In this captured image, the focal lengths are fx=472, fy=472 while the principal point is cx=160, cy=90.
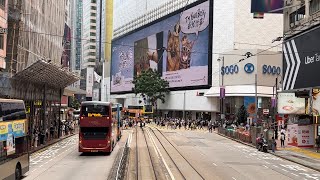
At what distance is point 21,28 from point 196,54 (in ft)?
188

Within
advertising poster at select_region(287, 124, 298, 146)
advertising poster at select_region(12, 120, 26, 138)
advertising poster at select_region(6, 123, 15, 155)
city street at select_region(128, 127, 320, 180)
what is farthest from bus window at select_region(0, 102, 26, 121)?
advertising poster at select_region(287, 124, 298, 146)

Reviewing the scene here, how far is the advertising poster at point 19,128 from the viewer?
17.1 metres

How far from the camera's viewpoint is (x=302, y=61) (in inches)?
1519

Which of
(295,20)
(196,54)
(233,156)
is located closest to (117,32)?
(196,54)

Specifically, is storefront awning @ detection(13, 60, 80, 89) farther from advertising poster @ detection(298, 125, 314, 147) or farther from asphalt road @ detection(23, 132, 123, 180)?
advertising poster @ detection(298, 125, 314, 147)

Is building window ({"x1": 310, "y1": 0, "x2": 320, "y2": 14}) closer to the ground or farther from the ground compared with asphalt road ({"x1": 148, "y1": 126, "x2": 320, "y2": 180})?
farther from the ground

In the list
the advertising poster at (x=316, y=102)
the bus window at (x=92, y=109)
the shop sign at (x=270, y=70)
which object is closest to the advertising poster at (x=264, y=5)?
the advertising poster at (x=316, y=102)

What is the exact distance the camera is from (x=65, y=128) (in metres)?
52.9

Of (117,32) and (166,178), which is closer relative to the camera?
(166,178)

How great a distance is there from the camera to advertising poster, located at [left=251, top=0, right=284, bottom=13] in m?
36.5

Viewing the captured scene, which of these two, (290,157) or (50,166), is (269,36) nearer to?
(290,157)

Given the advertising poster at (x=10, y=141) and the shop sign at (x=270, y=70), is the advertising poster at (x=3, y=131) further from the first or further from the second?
the shop sign at (x=270, y=70)

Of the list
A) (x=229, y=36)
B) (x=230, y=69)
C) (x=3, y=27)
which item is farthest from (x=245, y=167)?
(x=229, y=36)

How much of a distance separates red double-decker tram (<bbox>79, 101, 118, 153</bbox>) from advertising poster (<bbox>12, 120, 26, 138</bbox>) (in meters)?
10.6
